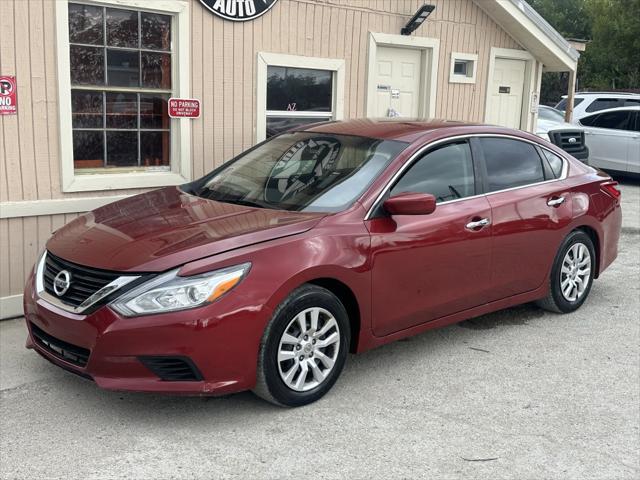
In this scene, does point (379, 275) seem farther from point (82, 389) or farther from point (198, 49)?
point (198, 49)

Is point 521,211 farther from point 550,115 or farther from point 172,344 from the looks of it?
point 550,115

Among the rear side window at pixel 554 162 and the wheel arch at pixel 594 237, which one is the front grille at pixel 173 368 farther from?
the wheel arch at pixel 594 237

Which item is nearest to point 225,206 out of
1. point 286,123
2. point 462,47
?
point 286,123

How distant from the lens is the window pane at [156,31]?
20.7 feet

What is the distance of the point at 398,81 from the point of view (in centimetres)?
850

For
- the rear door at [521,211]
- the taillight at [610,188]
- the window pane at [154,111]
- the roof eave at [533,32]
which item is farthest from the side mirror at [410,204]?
the roof eave at [533,32]

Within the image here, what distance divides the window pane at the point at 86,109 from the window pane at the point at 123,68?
0.65ft

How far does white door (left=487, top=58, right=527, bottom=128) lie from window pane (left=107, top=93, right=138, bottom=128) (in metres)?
4.91

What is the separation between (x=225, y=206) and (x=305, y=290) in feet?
2.94

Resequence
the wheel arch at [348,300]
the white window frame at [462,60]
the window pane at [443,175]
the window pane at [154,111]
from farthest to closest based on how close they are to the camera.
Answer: the white window frame at [462,60], the window pane at [154,111], the window pane at [443,175], the wheel arch at [348,300]

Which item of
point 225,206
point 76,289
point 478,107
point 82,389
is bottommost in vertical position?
point 82,389

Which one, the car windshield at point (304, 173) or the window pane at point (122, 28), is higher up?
the window pane at point (122, 28)

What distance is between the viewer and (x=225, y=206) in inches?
178

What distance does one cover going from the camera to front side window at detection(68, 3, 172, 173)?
19.7 ft
